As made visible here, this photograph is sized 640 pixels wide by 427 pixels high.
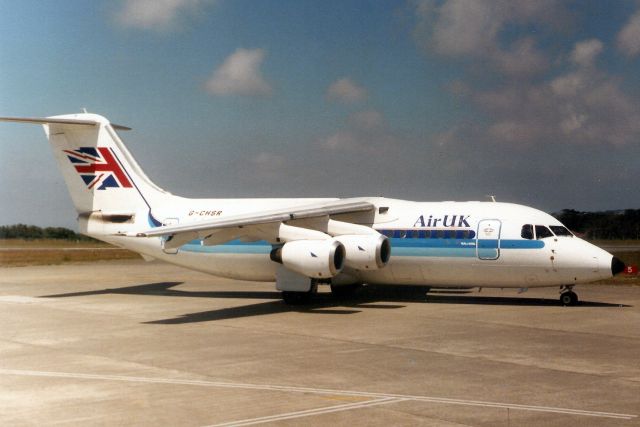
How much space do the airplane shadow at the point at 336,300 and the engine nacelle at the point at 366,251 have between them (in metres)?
1.28

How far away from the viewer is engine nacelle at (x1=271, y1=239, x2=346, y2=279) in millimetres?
19062

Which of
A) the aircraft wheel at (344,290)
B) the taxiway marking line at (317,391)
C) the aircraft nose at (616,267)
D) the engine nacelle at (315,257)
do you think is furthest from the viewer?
the aircraft wheel at (344,290)

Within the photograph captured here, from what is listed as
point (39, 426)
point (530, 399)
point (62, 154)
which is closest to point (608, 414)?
point (530, 399)

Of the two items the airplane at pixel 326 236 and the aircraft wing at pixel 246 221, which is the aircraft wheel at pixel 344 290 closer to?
the airplane at pixel 326 236

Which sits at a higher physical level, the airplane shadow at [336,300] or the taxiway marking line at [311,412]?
the airplane shadow at [336,300]

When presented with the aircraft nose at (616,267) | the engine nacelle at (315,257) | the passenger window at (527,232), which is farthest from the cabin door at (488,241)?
the engine nacelle at (315,257)

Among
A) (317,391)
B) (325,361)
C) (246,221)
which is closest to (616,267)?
(246,221)

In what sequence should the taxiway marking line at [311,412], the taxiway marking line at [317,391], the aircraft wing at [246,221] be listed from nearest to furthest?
the taxiway marking line at [311,412] < the taxiway marking line at [317,391] < the aircraft wing at [246,221]

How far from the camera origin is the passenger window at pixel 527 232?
19558 mm

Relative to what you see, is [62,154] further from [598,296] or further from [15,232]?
[15,232]

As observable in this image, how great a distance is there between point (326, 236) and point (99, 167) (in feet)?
29.0

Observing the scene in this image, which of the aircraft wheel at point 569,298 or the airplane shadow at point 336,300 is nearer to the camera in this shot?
the airplane shadow at point 336,300

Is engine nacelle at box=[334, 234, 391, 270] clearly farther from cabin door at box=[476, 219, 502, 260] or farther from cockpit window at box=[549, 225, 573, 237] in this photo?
cockpit window at box=[549, 225, 573, 237]

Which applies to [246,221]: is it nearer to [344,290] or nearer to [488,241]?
[344,290]
